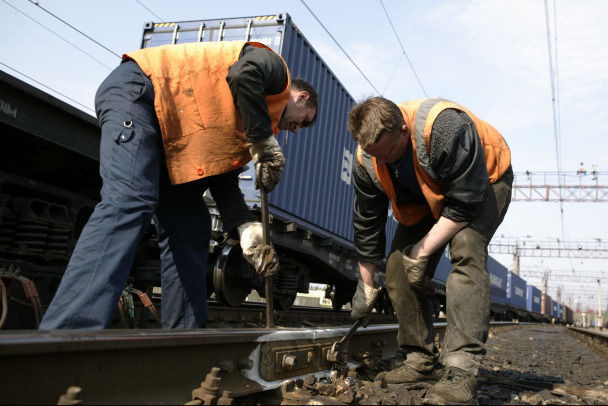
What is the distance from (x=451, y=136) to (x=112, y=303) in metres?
1.72

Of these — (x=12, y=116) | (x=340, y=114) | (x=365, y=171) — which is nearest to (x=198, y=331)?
(x=365, y=171)

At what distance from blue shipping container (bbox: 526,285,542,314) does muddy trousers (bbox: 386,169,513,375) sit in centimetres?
3718

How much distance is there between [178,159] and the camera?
7.95 ft

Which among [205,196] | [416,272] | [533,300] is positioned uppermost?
[205,196]

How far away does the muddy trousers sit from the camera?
248 cm

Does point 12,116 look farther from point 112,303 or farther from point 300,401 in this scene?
point 300,401

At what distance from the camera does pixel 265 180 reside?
2699 millimetres

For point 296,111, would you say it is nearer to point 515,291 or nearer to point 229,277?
point 229,277

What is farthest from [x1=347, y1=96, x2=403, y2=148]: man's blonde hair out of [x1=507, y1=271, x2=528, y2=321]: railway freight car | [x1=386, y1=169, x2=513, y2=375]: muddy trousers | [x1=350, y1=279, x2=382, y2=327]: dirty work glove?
[x1=507, y1=271, x2=528, y2=321]: railway freight car

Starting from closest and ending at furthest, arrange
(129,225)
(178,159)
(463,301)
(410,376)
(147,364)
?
(147,364) → (129,225) → (178,159) → (463,301) → (410,376)

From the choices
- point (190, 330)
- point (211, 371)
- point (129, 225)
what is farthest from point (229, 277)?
point (211, 371)

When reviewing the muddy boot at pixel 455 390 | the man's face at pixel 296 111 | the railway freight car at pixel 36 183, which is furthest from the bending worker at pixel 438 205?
the railway freight car at pixel 36 183

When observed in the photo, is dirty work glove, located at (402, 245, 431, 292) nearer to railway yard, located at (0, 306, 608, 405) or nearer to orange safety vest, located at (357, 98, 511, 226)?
orange safety vest, located at (357, 98, 511, 226)

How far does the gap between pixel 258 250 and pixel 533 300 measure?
41.0 m
